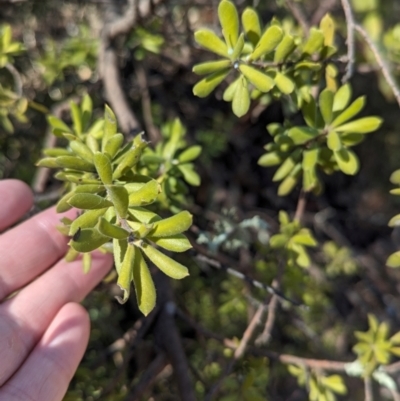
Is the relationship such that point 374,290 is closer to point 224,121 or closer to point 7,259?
point 224,121

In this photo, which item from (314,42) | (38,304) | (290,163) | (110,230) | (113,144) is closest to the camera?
(110,230)

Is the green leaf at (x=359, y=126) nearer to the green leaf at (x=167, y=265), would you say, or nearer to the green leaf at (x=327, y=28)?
the green leaf at (x=327, y=28)

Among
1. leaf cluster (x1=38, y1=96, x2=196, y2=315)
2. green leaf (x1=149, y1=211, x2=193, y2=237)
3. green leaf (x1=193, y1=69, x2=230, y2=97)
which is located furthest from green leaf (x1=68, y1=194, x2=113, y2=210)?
green leaf (x1=193, y1=69, x2=230, y2=97)

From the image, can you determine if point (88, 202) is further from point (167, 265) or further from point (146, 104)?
point (146, 104)

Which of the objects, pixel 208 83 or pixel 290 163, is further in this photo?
pixel 290 163

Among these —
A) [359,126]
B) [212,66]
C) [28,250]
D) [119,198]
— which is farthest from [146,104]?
[119,198]

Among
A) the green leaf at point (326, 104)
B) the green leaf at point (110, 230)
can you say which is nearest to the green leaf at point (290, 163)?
the green leaf at point (326, 104)
